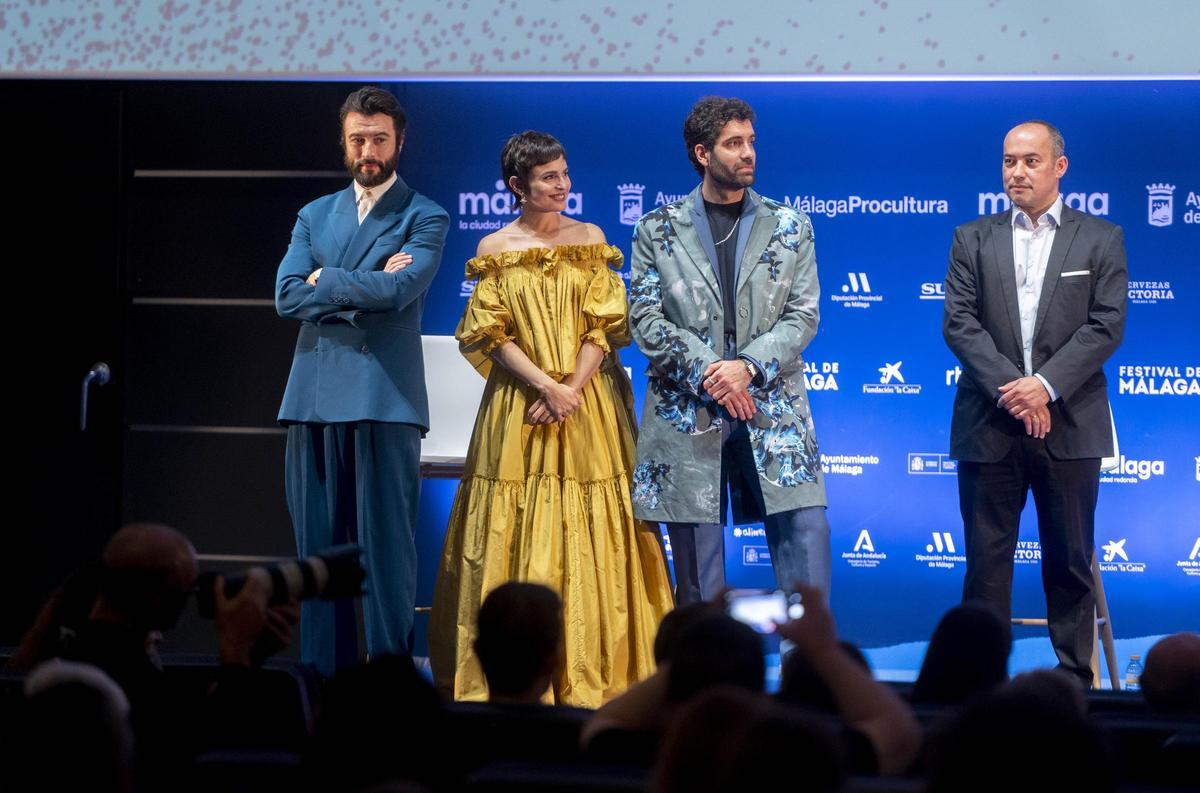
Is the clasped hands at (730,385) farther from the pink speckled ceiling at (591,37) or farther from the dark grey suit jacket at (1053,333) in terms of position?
the pink speckled ceiling at (591,37)

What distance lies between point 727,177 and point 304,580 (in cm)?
232

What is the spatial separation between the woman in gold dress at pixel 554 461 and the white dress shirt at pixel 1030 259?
120cm

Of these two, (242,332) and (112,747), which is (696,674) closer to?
(112,747)

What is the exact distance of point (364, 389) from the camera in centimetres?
465

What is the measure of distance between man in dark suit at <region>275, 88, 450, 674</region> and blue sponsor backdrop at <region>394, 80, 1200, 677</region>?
3.29 ft

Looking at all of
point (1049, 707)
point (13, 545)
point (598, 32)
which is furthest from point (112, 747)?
point (13, 545)

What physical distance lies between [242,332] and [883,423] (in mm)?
2435

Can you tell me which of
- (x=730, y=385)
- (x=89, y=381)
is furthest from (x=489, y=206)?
(x=730, y=385)

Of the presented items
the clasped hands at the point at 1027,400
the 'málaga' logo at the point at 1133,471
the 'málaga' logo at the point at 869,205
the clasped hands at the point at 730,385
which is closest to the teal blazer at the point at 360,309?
the clasped hands at the point at 730,385

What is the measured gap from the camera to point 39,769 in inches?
68.5

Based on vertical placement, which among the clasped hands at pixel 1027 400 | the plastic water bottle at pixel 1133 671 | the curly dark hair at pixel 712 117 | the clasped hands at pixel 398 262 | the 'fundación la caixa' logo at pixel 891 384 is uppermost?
the curly dark hair at pixel 712 117

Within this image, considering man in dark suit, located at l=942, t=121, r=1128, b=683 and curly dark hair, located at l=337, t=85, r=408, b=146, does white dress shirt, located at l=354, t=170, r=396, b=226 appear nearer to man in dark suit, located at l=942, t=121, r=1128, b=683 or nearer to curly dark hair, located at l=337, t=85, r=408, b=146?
curly dark hair, located at l=337, t=85, r=408, b=146

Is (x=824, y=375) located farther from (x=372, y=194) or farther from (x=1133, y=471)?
(x=372, y=194)

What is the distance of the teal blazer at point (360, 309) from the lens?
4.62 meters
